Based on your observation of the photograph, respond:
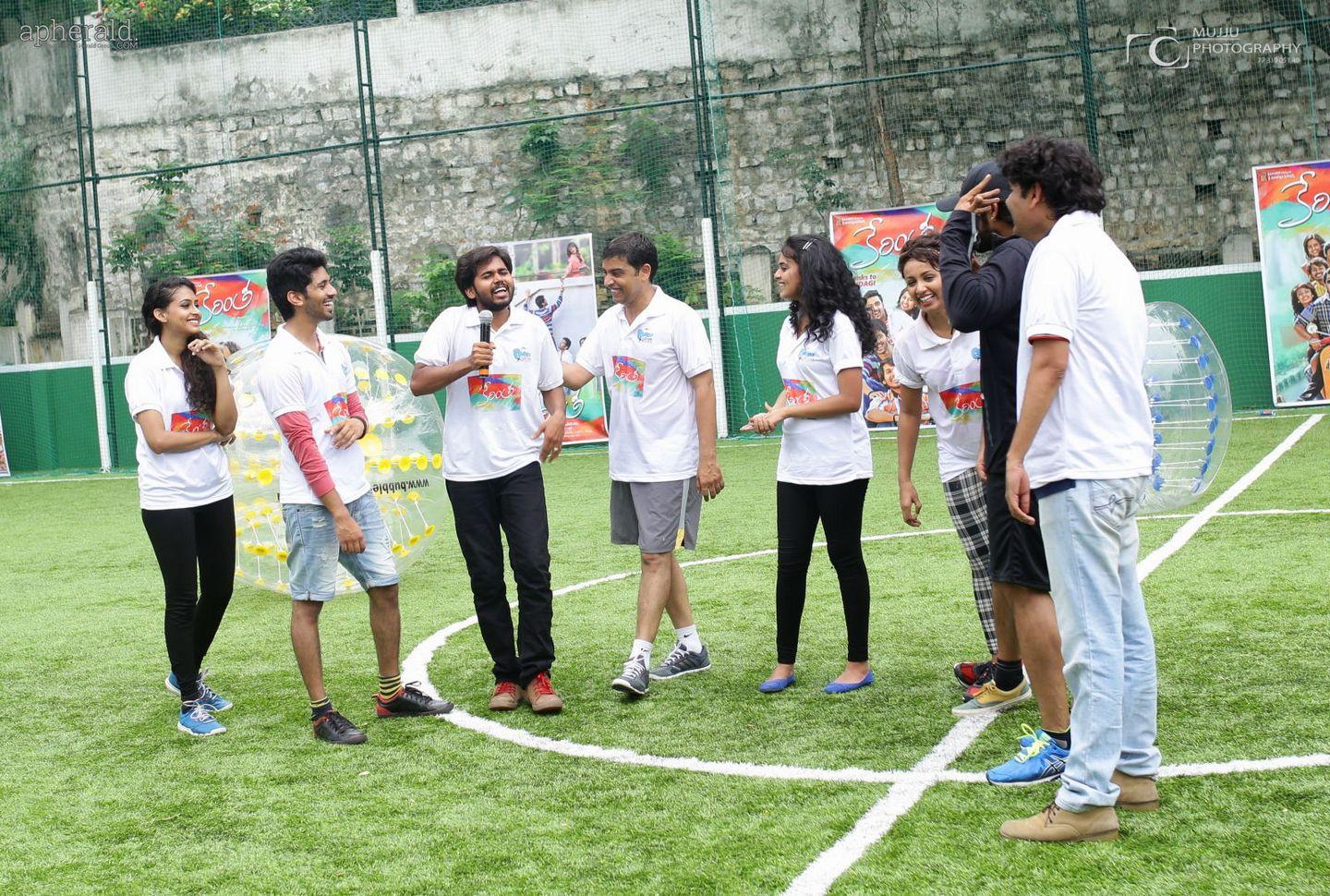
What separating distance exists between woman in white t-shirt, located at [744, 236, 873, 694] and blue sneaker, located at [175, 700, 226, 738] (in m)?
2.17

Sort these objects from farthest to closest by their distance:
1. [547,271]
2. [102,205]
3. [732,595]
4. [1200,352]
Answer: [102,205] → [547,271] → [732,595] → [1200,352]

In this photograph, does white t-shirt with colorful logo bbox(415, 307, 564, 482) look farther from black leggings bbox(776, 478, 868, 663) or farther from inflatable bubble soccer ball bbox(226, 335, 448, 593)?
inflatable bubble soccer ball bbox(226, 335, 448, 593)

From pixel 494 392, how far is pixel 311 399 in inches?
29.8

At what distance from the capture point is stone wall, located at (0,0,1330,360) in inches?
735

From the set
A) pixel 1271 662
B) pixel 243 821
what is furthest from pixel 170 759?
pixel 1271 662

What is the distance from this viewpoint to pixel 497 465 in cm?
575

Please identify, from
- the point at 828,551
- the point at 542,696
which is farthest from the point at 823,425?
the point at 542,696

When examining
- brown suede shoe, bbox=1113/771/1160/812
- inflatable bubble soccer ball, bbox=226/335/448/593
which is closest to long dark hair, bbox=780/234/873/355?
brown suede shoe, bbox=1113/771/1160/812

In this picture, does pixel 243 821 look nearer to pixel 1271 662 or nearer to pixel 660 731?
pixel 660 731

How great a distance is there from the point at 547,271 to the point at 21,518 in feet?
22.2

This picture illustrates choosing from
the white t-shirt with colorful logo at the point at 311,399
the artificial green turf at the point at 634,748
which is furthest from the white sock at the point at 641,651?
the white t-shirt with colorful logo at the point at 311,399

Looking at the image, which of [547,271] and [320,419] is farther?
[547,271]

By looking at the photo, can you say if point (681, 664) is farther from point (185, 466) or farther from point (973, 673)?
point (185, 466)

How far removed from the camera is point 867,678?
572 centimetres
